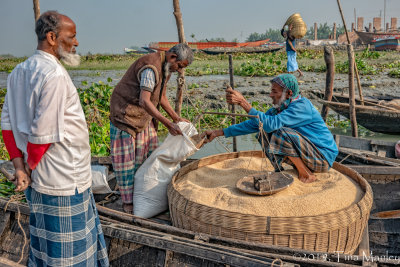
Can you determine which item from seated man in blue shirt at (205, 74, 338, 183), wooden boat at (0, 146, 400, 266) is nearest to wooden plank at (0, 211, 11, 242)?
wooden boat at (0, 146, 400, 266)

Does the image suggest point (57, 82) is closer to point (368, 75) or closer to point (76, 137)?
point (76, 137)

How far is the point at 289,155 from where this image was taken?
2650mm

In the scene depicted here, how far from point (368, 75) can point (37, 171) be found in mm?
12662

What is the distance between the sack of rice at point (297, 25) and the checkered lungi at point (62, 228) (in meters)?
5.10

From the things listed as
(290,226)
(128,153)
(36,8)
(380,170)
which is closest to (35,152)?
(128,153)

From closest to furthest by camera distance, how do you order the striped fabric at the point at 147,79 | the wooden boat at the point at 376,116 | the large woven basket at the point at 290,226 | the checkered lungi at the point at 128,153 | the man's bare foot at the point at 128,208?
the large woven basket at the point at 290,226 → the striped fabric at the point at 147,79 → the checkered lungi at the point at 128,153 → the man's bare foot at the point at 128,208 → the wooden boat at the point at 376,116

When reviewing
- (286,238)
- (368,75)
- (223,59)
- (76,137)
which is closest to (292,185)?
(286,238)

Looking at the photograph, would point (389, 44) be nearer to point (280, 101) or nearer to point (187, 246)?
point (280, 101)

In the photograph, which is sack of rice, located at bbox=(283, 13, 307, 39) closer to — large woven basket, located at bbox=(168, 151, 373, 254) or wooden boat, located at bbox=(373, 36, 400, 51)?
large woven basket, located at bbox=(168, 151, 373, 254)

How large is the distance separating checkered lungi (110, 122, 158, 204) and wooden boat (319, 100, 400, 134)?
3.60 meters

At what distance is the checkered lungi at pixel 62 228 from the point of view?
1.67 metres

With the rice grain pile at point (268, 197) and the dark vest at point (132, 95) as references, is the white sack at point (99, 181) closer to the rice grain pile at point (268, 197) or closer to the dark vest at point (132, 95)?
the dark vest at point (132, 95)

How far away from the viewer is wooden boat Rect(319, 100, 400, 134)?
600cm

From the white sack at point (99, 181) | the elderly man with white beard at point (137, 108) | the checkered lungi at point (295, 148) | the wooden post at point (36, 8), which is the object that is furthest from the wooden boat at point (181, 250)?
the wooden post at point (36, 8)
